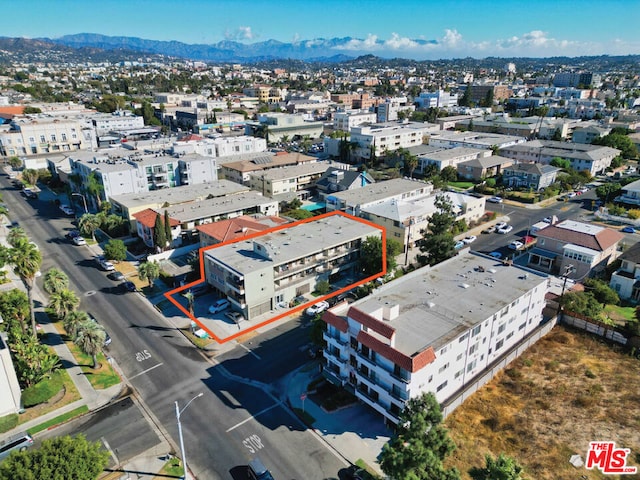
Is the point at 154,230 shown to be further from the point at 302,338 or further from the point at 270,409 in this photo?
the point at 270,409

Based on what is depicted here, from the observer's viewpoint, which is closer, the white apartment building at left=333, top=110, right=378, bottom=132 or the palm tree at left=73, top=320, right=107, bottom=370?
the palm tree at left=73, top=320, right=107, bottom=370

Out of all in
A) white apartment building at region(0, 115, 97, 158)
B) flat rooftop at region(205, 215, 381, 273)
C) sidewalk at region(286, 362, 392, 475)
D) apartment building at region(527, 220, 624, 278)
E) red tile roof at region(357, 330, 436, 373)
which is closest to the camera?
red tile roof at region(357, 330, 436, 373)

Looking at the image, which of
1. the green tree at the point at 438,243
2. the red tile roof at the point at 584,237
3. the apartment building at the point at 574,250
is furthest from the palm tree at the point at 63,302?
the red tile roof at the point at 584,237

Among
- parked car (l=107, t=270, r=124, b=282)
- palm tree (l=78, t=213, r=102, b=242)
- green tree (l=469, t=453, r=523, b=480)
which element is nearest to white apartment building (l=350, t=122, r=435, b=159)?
palm tree (l=78, t=213, r=102, b=242)

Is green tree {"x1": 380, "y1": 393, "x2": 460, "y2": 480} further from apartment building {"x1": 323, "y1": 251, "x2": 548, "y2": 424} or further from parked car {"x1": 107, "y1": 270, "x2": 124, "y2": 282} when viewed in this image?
parked car {"x1": 107, "y1": 270, "x2": 124, "y2": 282}

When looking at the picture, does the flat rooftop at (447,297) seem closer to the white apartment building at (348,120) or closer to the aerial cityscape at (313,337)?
the aerial cityscape at (313,337)

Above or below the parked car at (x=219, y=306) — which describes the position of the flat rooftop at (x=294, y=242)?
above
